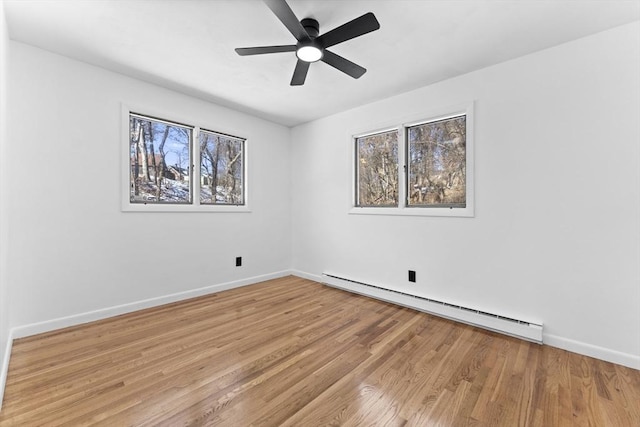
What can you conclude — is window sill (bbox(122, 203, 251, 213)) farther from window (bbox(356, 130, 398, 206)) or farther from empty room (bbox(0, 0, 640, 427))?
window (bbox(356, 130, 398, 206))

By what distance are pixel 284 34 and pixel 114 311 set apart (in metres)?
3.14

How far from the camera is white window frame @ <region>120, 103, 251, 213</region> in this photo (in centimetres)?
291

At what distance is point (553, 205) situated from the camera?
2.32 metres

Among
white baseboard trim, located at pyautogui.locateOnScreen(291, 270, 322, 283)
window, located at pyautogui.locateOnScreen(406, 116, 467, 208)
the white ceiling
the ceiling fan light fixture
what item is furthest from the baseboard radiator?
the ceiling fan light fixture

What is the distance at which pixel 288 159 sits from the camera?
4680 mm

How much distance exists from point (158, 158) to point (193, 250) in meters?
1.20

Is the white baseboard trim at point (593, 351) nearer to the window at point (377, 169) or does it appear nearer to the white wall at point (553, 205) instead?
the white wall at point (553, 205)

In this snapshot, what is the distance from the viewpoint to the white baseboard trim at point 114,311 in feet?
7.79

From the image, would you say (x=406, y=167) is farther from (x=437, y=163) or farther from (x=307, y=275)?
(x=307, y=275)

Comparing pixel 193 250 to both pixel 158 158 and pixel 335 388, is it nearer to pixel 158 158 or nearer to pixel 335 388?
pixel 158 158

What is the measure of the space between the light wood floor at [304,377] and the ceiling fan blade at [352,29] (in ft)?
7.68

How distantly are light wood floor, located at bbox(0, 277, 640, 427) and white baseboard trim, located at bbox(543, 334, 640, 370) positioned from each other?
0.22ft

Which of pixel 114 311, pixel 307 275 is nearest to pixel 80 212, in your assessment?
pixel 114 311

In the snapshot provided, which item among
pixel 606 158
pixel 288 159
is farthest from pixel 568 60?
pixel 288 159
